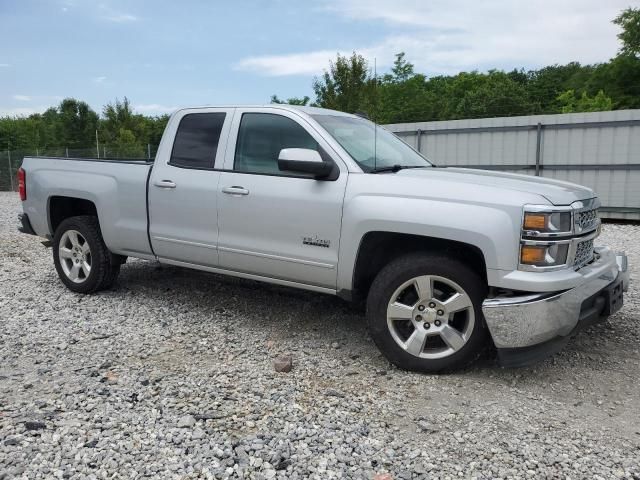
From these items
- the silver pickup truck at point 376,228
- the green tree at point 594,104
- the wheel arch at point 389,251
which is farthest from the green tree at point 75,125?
the wheel arch at point 389,251

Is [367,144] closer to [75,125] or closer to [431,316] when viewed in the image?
[431,316]

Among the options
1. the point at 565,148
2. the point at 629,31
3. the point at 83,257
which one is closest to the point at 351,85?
the point at 565,148

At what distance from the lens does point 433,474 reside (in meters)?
2.63

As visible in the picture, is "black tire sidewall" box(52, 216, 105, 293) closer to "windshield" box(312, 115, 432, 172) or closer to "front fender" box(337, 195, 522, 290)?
"windshield" box(312, 115, 432, 172)

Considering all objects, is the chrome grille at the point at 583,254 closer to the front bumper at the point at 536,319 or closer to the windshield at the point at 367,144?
the front bumper at the point at 536,319

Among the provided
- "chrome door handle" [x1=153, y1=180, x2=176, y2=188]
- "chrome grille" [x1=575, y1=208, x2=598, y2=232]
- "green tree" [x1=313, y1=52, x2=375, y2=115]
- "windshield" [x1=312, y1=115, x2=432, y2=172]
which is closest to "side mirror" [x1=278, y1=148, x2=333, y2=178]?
"windshield" [x1=312, y1=115, x2=432, y2=172]

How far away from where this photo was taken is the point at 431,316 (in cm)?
366

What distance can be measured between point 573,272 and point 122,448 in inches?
112

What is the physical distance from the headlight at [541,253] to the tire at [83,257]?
4.15 meters

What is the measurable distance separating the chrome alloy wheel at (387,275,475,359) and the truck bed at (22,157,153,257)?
2.60m

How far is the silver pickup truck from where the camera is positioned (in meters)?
3.38

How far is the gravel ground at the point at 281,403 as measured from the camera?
2.72m

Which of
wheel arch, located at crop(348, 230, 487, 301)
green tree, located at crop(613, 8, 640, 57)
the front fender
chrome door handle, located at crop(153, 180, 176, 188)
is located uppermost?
green tree, located at crop(613, 8, 640, 57)

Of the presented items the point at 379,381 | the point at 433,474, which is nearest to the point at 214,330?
the point at 379,381
